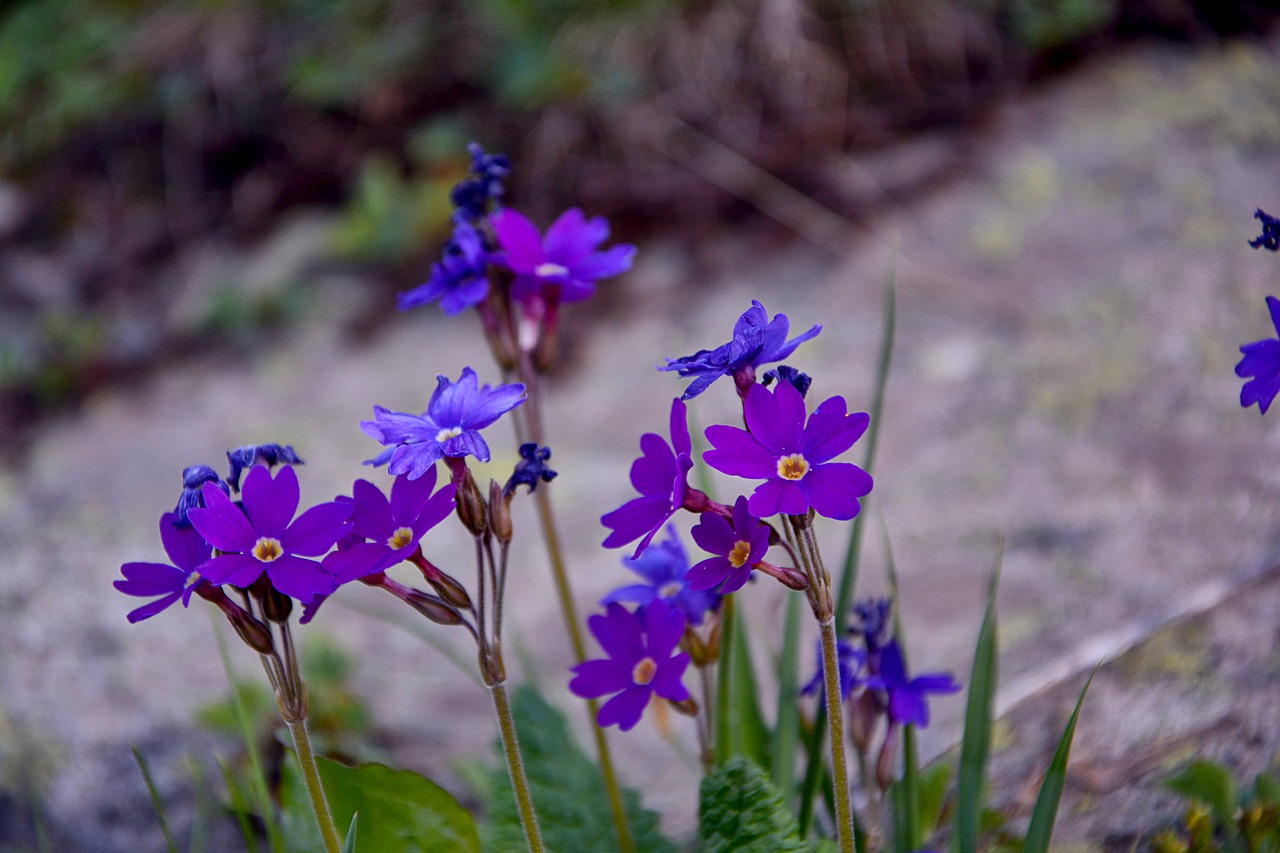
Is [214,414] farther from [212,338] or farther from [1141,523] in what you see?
[1141,523]

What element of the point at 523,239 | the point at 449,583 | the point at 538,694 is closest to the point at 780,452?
the point at 449,583

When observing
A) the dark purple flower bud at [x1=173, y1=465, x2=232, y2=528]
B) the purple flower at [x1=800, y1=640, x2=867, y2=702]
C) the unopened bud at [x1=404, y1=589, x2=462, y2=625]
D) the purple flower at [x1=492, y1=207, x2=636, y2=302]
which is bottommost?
the purple flower at [x1=800, y1=640, x2=867, y2=702]

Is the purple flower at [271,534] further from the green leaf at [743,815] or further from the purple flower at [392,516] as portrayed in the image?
the green leaf at [743,815]

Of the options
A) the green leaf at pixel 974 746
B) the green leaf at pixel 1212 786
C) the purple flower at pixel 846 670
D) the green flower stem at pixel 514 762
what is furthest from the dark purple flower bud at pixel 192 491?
the green leaf at pixel 1212 786

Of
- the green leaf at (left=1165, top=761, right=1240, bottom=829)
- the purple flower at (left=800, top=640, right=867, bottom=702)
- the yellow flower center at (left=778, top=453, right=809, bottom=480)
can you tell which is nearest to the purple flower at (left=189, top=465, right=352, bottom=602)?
the yellow flower center at (left=778, top=453, right=809, bottom=480)

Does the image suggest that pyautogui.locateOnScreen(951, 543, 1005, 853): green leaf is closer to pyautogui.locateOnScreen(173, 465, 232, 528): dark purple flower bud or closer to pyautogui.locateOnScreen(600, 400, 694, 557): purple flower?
pyautogui.locateOnScreen(600, 400, 694, 557): purple flower

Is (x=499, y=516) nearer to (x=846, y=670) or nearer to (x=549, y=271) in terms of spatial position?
(x=549, y=271)
